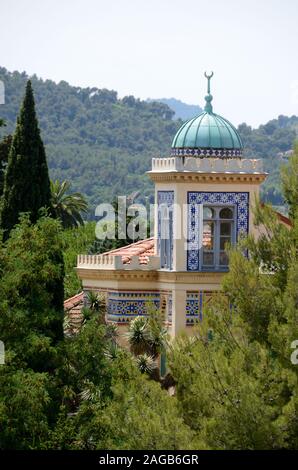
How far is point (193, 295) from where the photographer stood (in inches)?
1999

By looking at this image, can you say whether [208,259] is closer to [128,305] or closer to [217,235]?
[217,235]

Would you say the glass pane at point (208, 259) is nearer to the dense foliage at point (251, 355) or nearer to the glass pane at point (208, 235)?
the glass pane at point (208, 235)

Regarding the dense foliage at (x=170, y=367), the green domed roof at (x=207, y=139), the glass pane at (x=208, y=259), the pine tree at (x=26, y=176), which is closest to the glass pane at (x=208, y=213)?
the glass pane at (x=208, y=259)

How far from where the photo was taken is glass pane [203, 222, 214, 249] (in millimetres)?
51844

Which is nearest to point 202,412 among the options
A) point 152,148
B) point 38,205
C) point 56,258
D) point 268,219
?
point 268,219

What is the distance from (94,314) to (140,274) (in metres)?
4.77

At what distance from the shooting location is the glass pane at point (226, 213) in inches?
2040

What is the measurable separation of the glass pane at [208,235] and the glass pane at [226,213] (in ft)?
1.16

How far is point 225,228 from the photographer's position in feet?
170

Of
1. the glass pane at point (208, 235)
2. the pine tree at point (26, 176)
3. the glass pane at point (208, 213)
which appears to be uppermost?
the pine tree at point (26, 176)

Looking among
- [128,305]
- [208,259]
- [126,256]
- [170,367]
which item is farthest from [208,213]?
[170,367]

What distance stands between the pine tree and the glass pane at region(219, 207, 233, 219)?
543cm

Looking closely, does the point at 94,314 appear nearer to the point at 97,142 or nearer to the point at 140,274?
the point at 140,274

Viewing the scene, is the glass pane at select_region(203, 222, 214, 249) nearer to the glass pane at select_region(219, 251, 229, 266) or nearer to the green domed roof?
the glass pane at select_region(219, 251, 229, 266)
